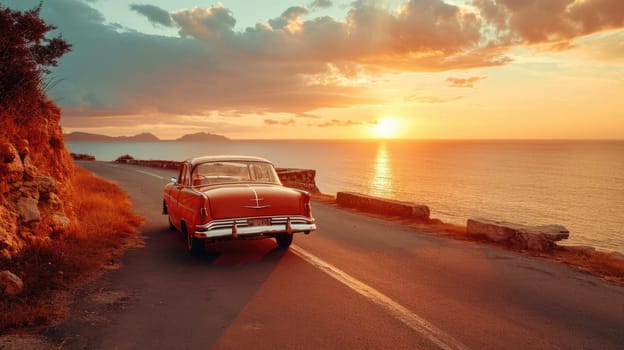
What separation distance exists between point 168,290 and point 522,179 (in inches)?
3371

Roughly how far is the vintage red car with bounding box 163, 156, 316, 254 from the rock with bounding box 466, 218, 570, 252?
14.2 ft

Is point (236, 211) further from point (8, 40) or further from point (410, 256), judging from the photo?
point (8, 40)

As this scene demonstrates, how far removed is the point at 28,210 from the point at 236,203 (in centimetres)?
332

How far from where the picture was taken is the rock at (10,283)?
520 centimetres

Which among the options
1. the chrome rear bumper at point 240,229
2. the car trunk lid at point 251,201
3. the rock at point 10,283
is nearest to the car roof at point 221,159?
the car trunk lid at point 251,201

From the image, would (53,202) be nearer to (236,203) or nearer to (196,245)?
(196,245)

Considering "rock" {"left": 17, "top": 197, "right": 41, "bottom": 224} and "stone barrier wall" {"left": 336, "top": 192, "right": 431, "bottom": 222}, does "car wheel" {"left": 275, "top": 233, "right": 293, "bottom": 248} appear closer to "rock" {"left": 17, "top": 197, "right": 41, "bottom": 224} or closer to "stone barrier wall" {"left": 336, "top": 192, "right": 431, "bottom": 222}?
"rock" {"left": 17, "top": 197, "right": 41, "bottom": 224}

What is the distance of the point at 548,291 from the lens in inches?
236

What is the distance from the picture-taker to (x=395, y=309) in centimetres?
497

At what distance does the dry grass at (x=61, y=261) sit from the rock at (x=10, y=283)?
3.1 inches

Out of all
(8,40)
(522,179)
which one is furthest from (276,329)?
(522,179)

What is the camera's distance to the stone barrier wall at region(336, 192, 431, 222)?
12664mm

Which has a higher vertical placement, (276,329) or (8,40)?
(8,40)

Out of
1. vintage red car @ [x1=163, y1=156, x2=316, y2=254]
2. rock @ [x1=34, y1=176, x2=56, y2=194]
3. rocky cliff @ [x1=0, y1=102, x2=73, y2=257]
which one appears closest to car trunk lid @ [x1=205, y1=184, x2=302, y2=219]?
vintage red car @ [x1=163, y1=156, x2=316, y2=254]
